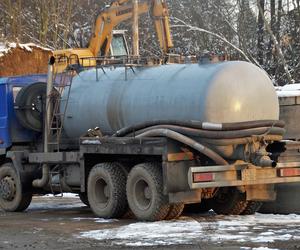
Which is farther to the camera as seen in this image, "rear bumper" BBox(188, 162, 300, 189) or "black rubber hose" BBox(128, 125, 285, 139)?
"black rubber hose" BBox(128, 125, 285, 139)

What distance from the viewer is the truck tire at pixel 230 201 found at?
49.5 feet

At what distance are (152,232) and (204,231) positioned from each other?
764 mm

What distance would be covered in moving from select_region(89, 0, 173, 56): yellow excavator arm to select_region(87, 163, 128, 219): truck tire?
553cm

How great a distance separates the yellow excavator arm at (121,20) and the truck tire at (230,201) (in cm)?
562

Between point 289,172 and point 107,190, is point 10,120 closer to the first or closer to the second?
point 107,190

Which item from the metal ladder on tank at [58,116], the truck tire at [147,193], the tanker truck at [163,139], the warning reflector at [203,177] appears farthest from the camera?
the metal ladder on tank at [58,116]

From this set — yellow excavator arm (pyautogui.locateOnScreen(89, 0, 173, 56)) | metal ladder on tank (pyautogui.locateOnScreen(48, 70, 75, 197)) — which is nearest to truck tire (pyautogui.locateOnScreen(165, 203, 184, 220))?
metal ladder on tank (pyautogui.locateOnScreen(48, 70, 75, 197))

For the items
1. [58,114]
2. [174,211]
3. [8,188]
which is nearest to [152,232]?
[174,211]

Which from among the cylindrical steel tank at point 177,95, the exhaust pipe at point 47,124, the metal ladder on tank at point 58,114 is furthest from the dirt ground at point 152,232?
the cylindrical steel tank at point 177,95

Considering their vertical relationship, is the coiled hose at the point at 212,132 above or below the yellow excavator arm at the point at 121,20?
below

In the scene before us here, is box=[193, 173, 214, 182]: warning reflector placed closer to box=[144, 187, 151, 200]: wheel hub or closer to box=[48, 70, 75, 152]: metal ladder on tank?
box=[144, 187, 151, 200]: wheel hub

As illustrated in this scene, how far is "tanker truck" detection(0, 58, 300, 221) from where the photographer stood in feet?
45.2

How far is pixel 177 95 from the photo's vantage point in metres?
14.2

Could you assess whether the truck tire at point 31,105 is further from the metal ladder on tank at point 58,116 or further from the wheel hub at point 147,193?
the wheel hub at point 147,193
